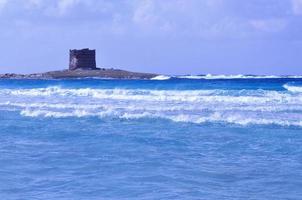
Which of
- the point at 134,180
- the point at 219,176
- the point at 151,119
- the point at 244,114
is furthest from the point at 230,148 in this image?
the point at 244,114

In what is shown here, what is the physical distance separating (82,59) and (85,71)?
438cm

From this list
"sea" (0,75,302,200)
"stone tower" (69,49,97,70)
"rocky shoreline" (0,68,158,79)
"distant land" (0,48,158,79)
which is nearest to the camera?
"sea" (0,75,302,200)

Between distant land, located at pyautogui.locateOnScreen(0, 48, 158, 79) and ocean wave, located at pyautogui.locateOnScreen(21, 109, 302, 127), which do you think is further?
distant land, located at pyautogui.locateOnScreen(0, 48, 158, 79)

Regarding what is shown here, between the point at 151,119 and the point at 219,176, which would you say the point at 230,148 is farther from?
the point at 151,119

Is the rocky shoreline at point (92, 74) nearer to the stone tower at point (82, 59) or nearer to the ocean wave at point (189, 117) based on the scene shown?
the stone tower at point (82, 59)

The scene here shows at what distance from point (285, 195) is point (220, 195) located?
791 millimetres

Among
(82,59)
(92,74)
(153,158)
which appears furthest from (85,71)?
(153,158)

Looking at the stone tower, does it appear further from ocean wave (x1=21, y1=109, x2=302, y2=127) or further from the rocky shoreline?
ocean wave (x1=21, y1=109, x2=302, y2=127)

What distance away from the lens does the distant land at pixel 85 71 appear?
288ft

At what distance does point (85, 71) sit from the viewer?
8744 cm

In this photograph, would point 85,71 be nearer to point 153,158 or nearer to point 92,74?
point 92,74

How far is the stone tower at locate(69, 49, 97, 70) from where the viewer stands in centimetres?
9006

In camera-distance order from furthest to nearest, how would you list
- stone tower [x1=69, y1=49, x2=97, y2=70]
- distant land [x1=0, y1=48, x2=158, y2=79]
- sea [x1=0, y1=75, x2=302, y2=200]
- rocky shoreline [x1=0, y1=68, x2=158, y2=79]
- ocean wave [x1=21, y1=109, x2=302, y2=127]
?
1. stone tower [x1=69, y1=49, x2=97, y2=70]
2. distant land [x1=0, y1=48, x2=158, y2=79]
3. rocky shoreline [x1=0, y1=68, x2=158, y2=79]
4. ocean wave [x1=21, y1=109, x2=302, y2=127]
5. sea [x1=0, y1=75, x2=302, y2=200]

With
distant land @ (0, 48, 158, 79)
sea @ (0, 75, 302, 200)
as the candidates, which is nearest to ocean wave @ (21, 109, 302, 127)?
sea @ (0, 75, 302, 200)
